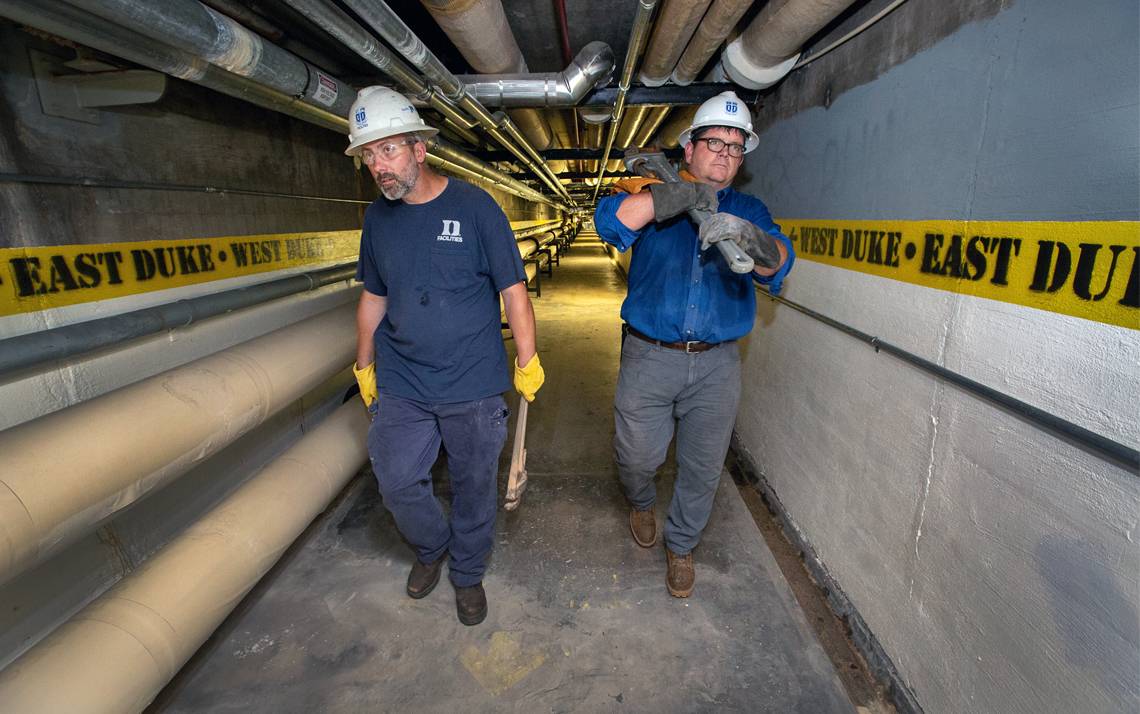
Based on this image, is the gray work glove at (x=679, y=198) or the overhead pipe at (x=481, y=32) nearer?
the gray work glove at (x=679, y=198)

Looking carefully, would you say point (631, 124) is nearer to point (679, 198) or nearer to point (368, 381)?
point (679, 198)

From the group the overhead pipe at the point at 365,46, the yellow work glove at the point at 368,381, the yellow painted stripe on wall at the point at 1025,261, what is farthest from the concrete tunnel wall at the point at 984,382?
the yellow work glove at the point at 368,381

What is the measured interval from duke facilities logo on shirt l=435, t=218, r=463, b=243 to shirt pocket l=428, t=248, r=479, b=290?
0.03m

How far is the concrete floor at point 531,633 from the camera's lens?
1.46m

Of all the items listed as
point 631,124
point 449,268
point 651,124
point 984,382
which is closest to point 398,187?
point 449,268

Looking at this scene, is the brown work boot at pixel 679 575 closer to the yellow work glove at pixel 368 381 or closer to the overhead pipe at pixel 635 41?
the yellow work glove at pixel 368 381

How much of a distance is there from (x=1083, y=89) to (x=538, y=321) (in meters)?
5.18

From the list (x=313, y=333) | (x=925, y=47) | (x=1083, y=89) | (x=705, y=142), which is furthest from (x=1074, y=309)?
(x=313, y=333)

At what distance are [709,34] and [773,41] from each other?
0.24 metres

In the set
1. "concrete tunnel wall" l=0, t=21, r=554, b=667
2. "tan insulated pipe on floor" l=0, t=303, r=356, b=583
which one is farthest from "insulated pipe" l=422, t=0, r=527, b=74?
"tan insulated pipe on floor" l=0, t=303, r=356, b=583

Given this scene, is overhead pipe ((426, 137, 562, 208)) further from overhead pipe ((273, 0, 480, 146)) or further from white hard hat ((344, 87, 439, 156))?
white hard hat ((344, 87, 439, 156))

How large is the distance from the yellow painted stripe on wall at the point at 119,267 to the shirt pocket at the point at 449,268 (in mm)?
1012

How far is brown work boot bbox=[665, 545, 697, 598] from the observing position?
1.82m

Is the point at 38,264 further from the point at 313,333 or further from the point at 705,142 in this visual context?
the point at 705,142
